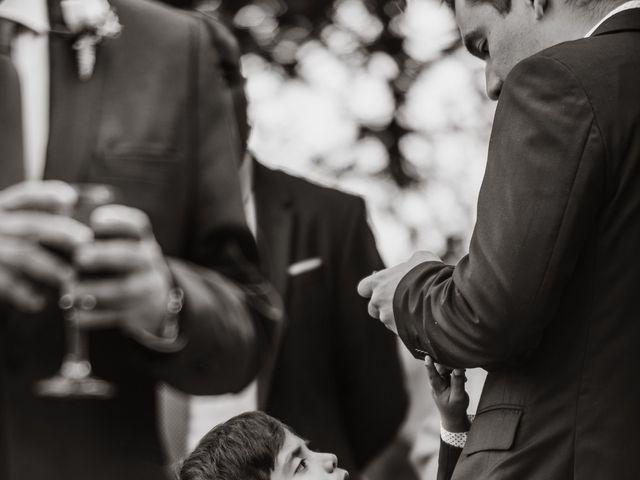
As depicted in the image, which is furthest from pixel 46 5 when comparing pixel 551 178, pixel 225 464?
pixel 551 178

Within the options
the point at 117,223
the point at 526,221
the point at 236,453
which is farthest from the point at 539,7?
the point at 236,453

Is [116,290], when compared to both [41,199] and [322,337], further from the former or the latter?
[322,337]

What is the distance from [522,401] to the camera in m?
2.67

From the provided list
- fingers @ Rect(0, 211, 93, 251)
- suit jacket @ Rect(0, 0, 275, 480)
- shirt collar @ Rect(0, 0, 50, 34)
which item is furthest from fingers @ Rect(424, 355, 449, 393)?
shirt collar @ Rect(0, 0, 50, 34)

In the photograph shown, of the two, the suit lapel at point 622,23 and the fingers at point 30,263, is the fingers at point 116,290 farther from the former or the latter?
the suit lapel at point 622,23

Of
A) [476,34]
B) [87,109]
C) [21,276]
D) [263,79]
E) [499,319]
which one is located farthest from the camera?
[263,79]

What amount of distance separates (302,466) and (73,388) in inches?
25.6

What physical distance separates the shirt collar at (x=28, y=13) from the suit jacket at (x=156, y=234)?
1.5 inches

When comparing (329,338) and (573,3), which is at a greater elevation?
(573,3)

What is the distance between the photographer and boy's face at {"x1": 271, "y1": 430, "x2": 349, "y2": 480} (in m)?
3.54

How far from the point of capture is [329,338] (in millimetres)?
5348

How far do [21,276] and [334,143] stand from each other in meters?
8.46

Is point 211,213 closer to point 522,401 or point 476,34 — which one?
point 476,34

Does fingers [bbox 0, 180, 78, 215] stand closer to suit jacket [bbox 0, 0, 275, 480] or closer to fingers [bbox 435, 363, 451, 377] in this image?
suit jacket [bbox 0, 0, 275, 480]
